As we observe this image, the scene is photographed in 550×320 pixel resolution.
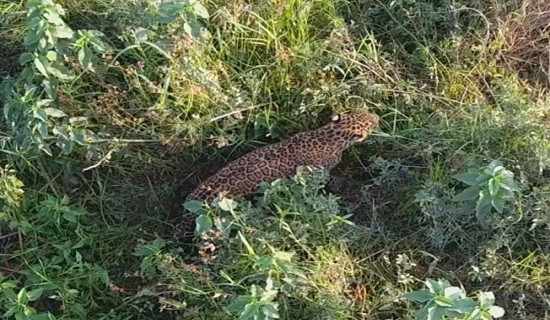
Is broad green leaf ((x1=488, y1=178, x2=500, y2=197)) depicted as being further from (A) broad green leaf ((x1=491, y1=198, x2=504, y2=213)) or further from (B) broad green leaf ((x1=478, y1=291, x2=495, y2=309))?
(B) broad green leaf ((x1=478, y1=291, x2=495, y2=309))

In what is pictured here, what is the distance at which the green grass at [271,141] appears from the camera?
3672 millimetres

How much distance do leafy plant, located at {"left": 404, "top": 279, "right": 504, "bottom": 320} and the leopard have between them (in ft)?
3.38

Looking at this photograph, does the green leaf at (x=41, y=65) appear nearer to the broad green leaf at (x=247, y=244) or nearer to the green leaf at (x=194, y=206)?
the green leaf at (x=194, y=206)

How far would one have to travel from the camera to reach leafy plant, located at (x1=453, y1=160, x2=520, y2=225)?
11.5 ft

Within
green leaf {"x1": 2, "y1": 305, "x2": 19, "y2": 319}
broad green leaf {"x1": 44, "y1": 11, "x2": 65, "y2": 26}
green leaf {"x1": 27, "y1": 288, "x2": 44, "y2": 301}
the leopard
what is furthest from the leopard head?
green leaf {"x1": 2, "y1": 305, "x2": 19, "y2": 319}

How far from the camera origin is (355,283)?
3.79 meters

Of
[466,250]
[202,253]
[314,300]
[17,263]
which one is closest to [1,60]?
[17,263]

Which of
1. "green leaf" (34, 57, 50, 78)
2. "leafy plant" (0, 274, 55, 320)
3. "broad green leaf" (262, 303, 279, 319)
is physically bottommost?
"leafy plant" (0, 274, 55, 320)

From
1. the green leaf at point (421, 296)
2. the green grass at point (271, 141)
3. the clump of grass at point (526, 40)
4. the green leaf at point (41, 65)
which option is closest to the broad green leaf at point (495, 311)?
the green leaf at point (421, 296)

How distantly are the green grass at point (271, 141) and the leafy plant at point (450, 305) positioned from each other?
0.41 m

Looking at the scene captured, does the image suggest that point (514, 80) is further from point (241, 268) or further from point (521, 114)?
point (241, 268)

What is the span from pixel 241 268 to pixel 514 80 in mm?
1767

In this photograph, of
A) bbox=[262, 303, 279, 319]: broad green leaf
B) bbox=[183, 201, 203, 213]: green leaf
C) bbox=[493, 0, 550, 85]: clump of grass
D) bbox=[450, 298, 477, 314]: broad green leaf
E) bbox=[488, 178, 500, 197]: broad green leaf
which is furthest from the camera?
bbox=[493, 0, 550, 85]: clump of grass

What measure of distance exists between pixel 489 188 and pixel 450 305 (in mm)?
587
